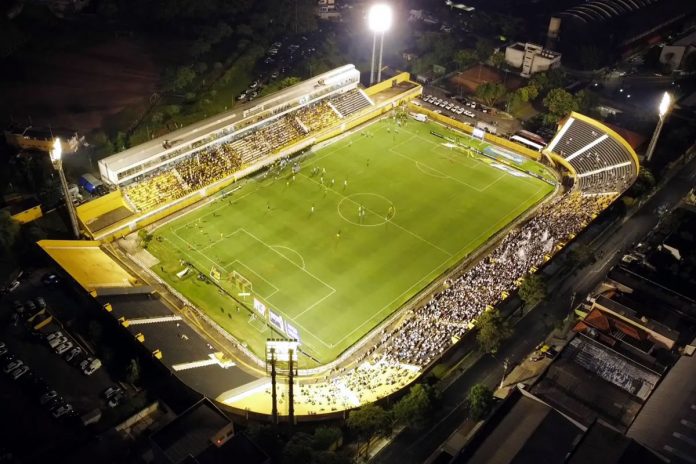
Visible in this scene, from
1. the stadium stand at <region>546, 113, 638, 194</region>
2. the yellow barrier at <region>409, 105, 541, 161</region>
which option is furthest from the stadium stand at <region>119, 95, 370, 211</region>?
the stadium stand at <region>546, 113, 638, 194</region>

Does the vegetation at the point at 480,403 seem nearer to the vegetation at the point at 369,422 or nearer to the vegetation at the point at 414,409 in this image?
the vegetation at the point at 414,409

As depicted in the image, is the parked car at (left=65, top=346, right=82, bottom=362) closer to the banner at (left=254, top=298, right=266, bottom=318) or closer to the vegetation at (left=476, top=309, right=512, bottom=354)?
the banner at (left=254, top=298, right=266, bottom=318)

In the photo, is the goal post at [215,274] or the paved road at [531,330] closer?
the paved road at [531,330]

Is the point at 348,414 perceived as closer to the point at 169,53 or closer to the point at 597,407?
the point at 597,407

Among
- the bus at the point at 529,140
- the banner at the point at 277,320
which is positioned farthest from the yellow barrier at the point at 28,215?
the bus at the point at 529,140

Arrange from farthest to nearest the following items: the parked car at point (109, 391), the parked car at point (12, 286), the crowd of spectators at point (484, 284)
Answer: the parked car at point (12, 286), the crowd of spectators at point (484, 284), the parked car at point (109, 391)

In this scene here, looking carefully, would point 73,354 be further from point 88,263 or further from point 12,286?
point 88,263

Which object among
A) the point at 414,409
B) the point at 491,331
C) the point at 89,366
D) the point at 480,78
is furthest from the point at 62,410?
the point at 480,78
